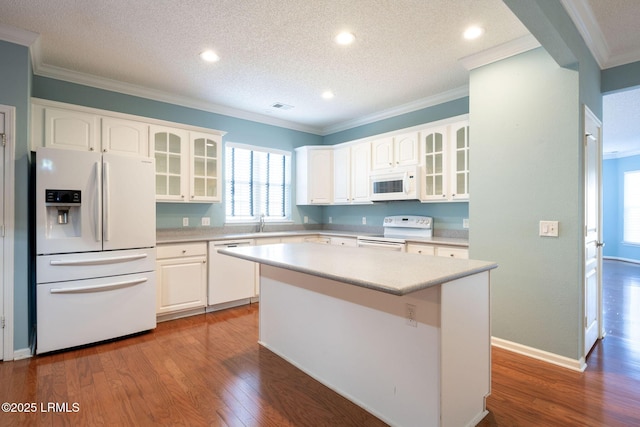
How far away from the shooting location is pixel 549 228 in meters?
2.55

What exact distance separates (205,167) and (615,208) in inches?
383

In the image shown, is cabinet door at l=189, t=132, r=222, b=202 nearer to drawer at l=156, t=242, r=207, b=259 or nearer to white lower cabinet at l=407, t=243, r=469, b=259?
drawer at l=156, t=242, r=207, b=259

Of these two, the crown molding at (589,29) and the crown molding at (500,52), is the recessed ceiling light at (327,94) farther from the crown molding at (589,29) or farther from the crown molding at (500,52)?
the crown molding at (589,29)

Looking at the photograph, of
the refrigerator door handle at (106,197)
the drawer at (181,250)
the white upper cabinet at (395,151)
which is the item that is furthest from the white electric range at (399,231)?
the refrigerator door handle at (106,197)

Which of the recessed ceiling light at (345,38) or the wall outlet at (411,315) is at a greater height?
the recessed ceiling light at (345,38)

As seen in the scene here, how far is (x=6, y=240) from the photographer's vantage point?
8.45 feet

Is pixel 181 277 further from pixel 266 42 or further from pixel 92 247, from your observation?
pixel 266 42

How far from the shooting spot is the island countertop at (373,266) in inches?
56.2

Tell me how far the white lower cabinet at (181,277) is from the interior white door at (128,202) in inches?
12.9

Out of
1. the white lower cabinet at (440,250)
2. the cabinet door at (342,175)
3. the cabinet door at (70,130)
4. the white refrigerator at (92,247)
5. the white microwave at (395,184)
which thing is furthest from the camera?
the cabinet door at (342,175)

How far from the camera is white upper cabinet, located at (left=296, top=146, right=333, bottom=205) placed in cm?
512

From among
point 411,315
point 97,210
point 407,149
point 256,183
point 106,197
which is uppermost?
point 407,149

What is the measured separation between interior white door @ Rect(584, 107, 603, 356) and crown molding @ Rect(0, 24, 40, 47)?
458cm

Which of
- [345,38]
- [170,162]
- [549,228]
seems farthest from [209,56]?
[549,228]
